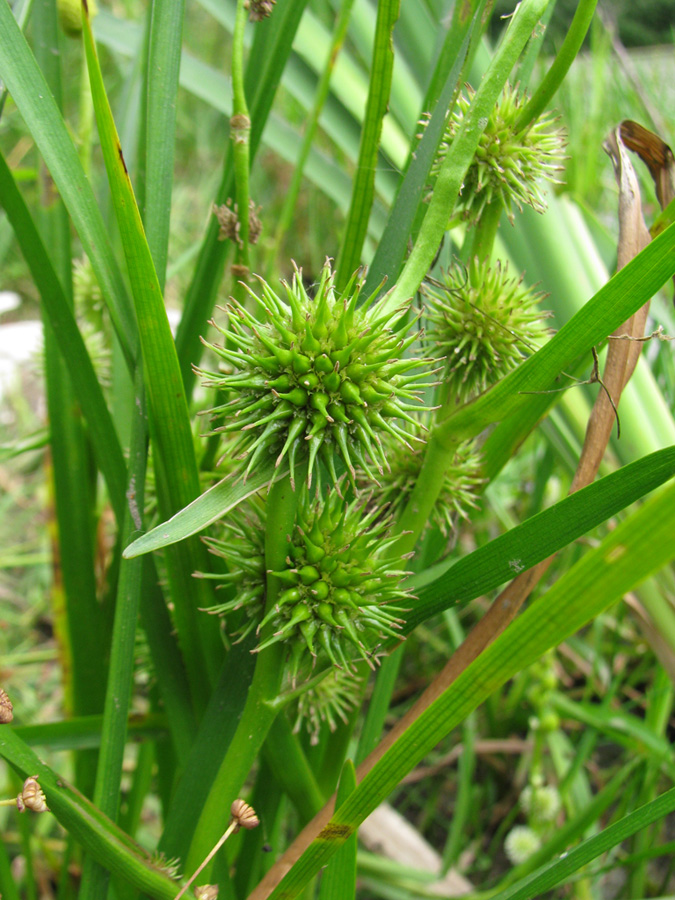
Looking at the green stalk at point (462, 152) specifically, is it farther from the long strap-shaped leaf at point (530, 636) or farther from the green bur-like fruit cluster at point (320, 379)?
the long strap-shaped leaf at point (530, 636)

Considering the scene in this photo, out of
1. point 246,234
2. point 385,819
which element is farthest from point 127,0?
point 385,819

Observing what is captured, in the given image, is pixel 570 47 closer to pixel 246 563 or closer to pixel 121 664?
pixel 246 563

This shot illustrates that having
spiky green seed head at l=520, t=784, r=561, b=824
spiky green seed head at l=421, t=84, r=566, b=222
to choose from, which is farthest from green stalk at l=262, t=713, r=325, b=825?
spiky green seed head at l=520, t=784, r=561, b=824

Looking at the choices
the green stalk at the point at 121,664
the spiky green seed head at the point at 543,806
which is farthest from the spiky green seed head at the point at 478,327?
the spiky green seed head at the point at 543,806

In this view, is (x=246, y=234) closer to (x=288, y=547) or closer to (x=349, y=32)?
(x=288, y=547)

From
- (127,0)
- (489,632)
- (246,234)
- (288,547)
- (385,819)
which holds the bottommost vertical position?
(385,819)

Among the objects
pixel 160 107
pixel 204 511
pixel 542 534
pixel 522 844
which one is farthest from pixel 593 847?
pixel 522 844
